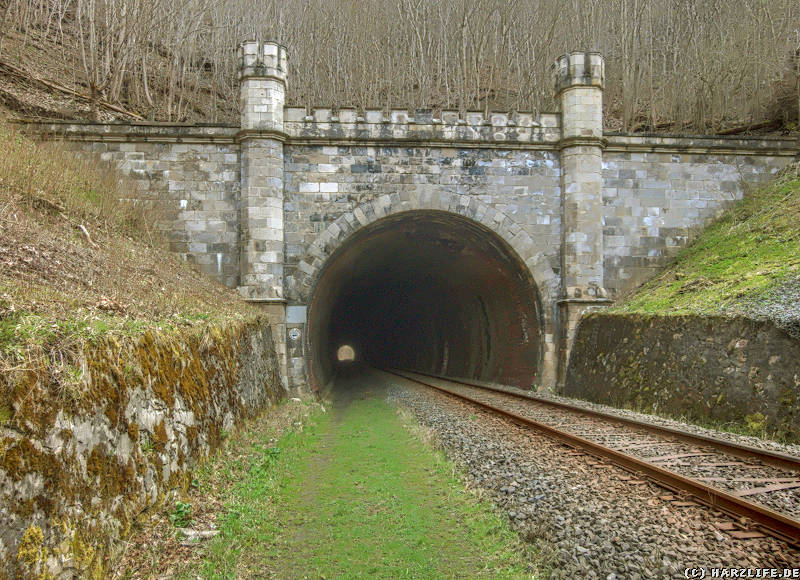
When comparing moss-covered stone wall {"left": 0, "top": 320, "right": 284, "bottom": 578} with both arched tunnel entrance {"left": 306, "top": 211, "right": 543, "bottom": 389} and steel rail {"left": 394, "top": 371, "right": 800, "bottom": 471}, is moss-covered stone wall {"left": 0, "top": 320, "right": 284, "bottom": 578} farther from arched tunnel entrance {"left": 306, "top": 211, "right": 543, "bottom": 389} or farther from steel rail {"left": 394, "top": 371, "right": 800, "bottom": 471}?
arched tunnel entrance {"left": 306, "top": 211, "right": 543, "bottom": 389}

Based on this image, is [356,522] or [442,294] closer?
[356,522]

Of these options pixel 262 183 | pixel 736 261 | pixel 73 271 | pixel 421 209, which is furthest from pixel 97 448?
pixel 736 261

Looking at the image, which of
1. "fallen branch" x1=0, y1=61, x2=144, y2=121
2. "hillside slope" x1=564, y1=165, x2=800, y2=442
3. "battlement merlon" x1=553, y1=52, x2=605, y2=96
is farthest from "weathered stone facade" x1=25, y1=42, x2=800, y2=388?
"fallen branch" x1=0, y1=61, x2=144, y2=121

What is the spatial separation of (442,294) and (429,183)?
31.9ft

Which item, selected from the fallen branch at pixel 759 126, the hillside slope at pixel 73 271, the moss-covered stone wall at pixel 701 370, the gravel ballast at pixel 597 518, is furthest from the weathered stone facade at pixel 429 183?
the gravel ballast at pixel 597 518

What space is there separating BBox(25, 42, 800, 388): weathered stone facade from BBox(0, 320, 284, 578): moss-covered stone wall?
8.03m

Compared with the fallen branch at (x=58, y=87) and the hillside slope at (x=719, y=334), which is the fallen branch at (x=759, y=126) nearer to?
the hillside slope at (x=719, y=334)

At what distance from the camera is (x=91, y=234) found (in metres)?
10.5

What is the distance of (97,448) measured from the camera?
12.8 ft

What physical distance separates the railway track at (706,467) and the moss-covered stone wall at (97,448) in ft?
14.1

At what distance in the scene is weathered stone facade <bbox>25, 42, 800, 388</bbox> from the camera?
562 inches

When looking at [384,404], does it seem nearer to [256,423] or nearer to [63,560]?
[256,423]

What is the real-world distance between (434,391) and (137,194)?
31.3ft

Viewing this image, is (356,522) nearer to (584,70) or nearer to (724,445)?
(724,445)
